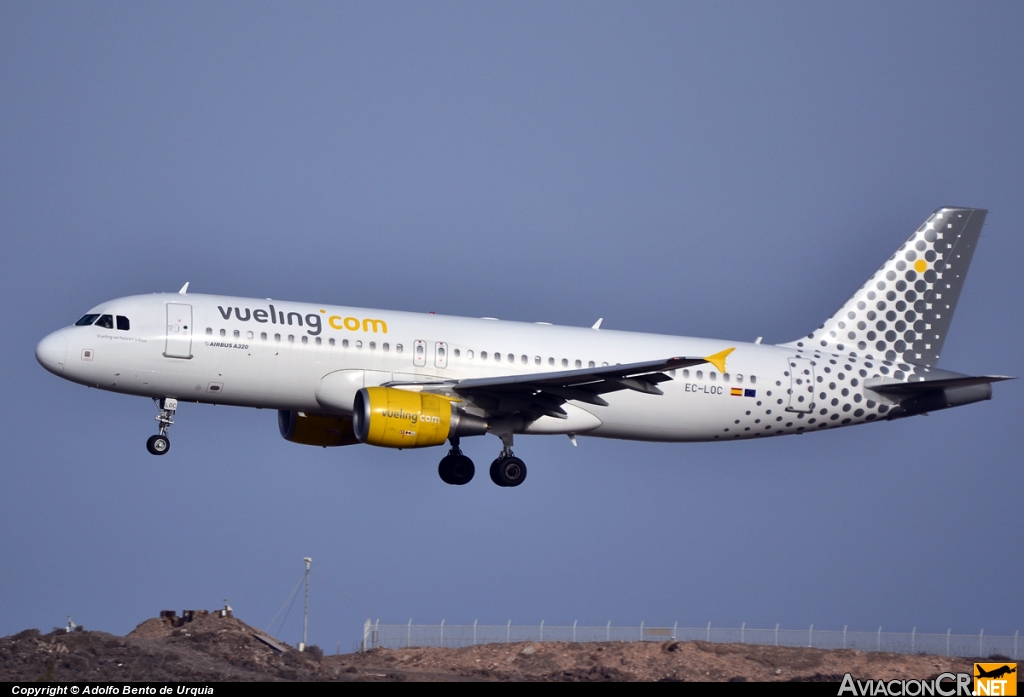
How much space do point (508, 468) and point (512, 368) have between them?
2842 millimetres

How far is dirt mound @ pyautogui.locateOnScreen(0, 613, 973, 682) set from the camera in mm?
31594

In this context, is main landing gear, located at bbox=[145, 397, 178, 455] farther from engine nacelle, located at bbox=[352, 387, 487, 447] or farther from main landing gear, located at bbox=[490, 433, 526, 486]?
main landing gear, located at bbox=[490, 433, 526, 486]

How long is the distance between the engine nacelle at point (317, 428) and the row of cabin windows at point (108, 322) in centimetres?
699

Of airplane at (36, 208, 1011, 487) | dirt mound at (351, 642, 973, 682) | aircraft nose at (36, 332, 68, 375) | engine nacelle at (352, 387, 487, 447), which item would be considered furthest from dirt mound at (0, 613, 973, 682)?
aircraft nose at (36, 332, 68, 375)

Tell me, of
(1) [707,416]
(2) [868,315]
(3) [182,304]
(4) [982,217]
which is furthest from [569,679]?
(4) [982,217]

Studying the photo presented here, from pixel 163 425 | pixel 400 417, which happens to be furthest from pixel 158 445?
pixel 400 417

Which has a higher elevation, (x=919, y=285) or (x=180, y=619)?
(x=919, y=285)

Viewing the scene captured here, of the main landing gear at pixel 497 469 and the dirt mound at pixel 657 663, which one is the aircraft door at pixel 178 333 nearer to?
the main landing gear at pixel 497 469

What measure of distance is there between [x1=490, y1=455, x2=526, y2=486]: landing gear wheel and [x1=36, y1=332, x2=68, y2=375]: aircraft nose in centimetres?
1206

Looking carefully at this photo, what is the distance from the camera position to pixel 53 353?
36.4 metres

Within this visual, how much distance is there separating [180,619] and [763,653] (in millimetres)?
15741

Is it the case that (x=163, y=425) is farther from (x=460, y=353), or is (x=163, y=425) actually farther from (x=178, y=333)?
(x=460, y=353)

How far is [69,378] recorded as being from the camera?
36.8m

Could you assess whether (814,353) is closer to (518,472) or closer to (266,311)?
(518,472)
